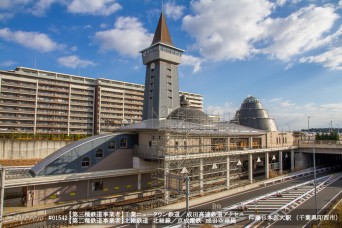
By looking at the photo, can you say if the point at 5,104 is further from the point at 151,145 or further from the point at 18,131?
the point at 151,145

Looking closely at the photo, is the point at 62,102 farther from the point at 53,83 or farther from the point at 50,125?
the point at 50,125

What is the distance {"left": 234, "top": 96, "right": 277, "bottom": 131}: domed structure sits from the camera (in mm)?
52969

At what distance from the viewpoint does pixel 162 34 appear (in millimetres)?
53875

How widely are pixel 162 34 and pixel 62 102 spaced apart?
44646mm

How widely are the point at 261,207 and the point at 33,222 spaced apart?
21952mm

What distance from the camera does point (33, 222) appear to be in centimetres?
1983

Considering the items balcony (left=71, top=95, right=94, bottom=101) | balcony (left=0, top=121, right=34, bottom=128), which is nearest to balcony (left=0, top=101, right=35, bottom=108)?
balcony (left=0, top=121, right=34, bottom=128)

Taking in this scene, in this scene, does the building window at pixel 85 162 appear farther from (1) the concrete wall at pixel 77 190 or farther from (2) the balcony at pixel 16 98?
(2) the balcony at pixel 16 98

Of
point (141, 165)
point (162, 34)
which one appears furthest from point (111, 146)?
point (162, 34)

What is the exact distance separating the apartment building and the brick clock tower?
12663mm

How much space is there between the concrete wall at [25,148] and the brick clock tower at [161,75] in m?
22.1

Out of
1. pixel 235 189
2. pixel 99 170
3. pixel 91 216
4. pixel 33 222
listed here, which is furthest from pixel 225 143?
pixel 33 222

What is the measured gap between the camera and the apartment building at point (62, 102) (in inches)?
2665

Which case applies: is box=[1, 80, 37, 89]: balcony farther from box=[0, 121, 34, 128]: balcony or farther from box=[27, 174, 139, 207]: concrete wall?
box=[27, 174, 139, 207]: concrete wall
